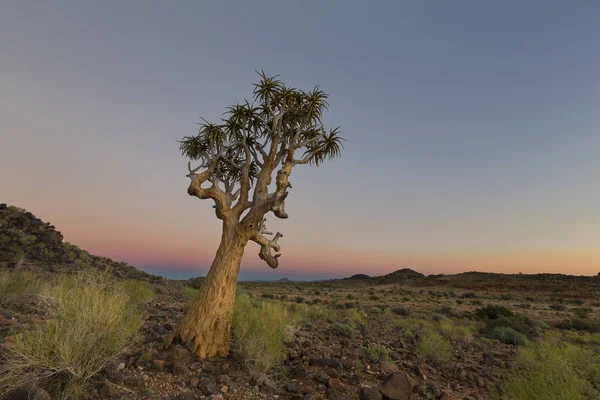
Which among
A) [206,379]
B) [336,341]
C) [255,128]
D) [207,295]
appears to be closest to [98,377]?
[206,379]

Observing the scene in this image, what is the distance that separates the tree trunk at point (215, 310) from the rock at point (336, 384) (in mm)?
2431

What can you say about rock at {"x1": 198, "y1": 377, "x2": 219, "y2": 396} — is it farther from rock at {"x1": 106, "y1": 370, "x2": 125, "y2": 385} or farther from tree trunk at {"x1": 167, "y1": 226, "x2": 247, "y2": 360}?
rock at {"x1": 106, "y1": 370, "x2": 125, "y2": 385}

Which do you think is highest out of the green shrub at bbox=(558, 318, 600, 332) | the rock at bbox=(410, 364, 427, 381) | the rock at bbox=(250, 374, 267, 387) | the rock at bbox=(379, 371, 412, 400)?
the rock at bbox=(250, 374, 267, 387)

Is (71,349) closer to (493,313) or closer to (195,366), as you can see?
(195,366)

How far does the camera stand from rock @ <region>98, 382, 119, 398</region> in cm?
475

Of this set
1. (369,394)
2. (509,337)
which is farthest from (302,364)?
(509,337)

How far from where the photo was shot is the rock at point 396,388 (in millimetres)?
6234

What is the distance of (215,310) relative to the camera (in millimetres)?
7168

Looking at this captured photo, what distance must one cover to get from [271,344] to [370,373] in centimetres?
275

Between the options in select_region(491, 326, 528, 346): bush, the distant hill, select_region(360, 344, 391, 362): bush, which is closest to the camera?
select_region(360, 344, 391, 362): bush

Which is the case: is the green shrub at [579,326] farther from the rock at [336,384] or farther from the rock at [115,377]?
the rock at [115,377]

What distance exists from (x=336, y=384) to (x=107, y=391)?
419cm

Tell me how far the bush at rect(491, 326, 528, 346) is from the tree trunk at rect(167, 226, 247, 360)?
46.5 ft

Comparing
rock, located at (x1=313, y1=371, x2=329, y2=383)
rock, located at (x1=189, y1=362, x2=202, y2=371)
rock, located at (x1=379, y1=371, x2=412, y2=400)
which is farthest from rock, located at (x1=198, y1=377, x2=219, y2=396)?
rock, located at (x1=379, y1=371, x2=412, y2=400)
